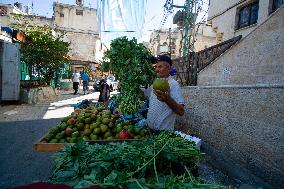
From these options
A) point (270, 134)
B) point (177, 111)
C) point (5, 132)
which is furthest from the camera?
point (5, 132)

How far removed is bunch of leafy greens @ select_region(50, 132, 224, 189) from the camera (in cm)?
202

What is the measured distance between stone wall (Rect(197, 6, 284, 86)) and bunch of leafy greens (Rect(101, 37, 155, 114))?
13.7ft

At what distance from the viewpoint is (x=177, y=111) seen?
3746 millimetres

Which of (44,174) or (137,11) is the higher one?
(137,11)

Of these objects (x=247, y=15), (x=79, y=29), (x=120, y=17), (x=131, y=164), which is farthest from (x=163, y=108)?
(x=79, y=29)

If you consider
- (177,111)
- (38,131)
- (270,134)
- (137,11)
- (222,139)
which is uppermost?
(137,11)

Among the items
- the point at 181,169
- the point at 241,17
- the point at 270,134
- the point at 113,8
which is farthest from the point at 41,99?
the point at 181,169

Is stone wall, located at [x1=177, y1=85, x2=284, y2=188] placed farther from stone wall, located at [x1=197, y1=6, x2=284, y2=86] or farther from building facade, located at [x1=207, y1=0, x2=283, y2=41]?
building facade, located at [x1=207, y1=0, x2=283, y2=41]

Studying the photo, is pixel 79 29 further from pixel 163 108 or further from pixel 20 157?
pixel 163 108

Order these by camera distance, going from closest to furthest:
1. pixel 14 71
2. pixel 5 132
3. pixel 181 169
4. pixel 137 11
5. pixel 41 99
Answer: pixel 181 169 → pixel 5 132 → pixel 137 11 → pixel 14 71 → pixel 41 99

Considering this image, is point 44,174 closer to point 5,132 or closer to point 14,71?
point 5,132

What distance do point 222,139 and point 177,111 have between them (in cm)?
319

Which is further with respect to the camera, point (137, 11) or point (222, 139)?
point (137, 11)

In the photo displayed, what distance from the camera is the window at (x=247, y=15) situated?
13.2m
